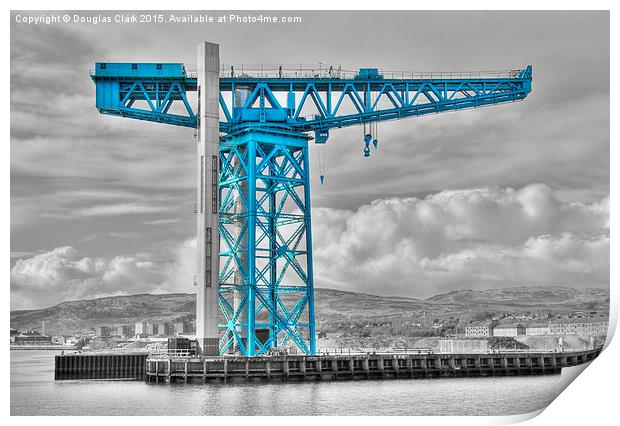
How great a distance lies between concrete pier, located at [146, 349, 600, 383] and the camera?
35.4m

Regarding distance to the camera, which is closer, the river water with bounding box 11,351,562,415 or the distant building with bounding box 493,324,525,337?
the river water with bounding box 11,351,562,415

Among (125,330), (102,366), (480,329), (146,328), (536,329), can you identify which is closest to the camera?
(102,366)

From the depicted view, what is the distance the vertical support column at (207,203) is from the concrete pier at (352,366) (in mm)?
945

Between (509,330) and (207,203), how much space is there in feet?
297

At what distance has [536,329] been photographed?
4345 inches

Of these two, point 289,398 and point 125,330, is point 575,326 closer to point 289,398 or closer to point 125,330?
point 289,398

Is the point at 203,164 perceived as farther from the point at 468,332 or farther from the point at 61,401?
the point at 468,332

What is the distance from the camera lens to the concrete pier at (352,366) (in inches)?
1394

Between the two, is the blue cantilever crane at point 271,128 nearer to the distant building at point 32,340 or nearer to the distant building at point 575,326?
the distant building at point 575,326

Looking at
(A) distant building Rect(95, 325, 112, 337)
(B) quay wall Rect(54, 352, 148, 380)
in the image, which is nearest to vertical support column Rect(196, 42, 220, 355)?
(B) quay wall Rect(54, 352, 148, 380)

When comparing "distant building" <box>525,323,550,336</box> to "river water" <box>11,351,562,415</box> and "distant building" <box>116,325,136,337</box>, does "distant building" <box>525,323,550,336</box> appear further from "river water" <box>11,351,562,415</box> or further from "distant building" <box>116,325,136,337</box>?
"river water" <box>11,351,562,415</box>

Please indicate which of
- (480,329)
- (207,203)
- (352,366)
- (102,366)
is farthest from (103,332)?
(207,203)

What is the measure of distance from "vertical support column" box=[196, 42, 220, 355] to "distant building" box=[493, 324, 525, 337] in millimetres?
81592

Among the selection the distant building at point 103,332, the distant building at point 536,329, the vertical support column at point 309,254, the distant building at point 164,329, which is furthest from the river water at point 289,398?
the distant building at point 103,332
